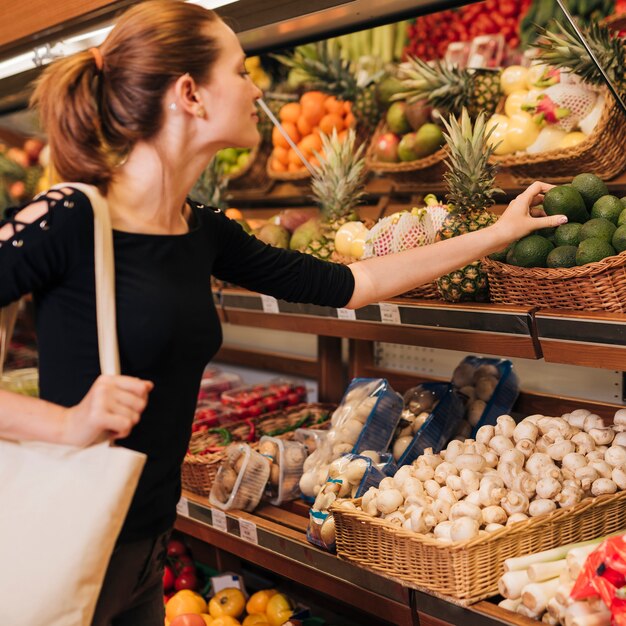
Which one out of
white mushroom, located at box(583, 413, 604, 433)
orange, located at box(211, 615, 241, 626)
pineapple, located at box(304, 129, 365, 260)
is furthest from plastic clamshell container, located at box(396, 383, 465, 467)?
orange, located at box(211, 615, 241, 626)

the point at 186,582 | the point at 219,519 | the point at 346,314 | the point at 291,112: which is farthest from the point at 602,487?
the point at 291,112

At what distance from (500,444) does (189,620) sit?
109 centimetres

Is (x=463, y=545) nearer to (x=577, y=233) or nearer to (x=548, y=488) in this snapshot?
(x=548, y=488)

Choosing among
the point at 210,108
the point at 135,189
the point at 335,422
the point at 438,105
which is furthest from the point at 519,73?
the point at 135,189

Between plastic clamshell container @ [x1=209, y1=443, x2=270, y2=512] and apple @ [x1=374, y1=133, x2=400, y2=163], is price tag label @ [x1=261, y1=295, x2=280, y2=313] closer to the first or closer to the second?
plastic clamshell container @ [x1=209, y1=443, x2=270, y2=512]

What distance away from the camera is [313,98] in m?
3.15

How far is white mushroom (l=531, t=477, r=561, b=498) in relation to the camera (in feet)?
5.74

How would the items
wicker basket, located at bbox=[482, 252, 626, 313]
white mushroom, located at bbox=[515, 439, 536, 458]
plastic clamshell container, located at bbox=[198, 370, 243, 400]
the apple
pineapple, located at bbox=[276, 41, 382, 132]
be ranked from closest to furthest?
1. wicker basket, located at bbox=[482, 252, 626, 313]
2. white mushroom, located at bbox=[515, 439, 536, 458]
3. the apple
4. pineapple, located at bbox=[276, 41, 382, 132]
5. plastic clamshell container, located at bbox=[198, 370, 243, 400]

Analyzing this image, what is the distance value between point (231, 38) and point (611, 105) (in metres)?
1.20

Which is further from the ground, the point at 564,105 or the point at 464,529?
the point at 564,105

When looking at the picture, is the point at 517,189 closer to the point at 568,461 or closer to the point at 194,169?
the point at 568,461

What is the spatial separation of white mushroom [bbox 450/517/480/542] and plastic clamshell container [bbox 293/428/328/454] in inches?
31.5

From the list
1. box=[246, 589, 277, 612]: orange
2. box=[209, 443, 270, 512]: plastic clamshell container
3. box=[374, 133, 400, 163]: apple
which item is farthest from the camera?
box=[374, 133, 400, 163]: apple

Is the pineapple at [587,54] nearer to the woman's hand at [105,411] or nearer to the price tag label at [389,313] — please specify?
the price tag label at [389,313]
